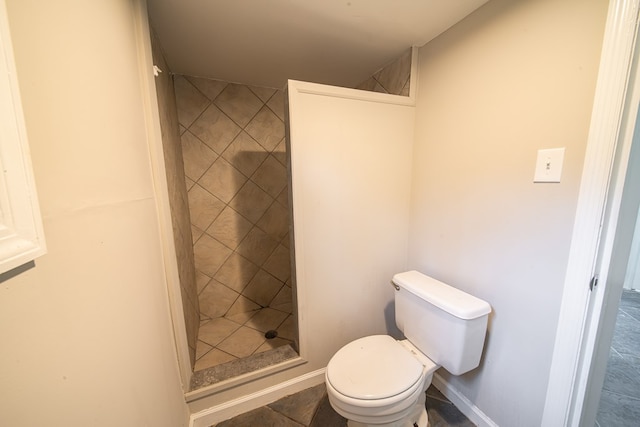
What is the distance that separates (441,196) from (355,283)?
0.69 meters

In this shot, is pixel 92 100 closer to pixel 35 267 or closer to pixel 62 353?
pixel 35 267

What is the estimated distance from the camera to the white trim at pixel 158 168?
887 mm

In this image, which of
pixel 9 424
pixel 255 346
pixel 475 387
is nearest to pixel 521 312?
pixel 475 387

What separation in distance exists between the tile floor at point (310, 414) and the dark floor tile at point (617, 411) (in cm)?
67

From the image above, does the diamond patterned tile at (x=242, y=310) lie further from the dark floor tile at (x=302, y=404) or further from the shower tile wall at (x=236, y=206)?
the dark floor tile at (x=302, y=404)

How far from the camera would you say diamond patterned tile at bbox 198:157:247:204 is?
72.2 inches

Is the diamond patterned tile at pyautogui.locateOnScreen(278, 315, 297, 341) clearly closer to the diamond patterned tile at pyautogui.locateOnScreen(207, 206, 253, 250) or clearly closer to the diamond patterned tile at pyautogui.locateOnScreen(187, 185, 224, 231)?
the diamond patterned tile at pyautogui.locateOnScreen(207, 206, 253, 250)

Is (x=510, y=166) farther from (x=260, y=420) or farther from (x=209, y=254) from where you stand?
(x=209, y=254)

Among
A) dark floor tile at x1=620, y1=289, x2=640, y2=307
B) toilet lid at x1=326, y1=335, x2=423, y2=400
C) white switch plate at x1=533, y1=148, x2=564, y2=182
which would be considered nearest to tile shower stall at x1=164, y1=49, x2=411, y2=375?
toilet lid at x1=326, y1=335, x2=423, y2=400

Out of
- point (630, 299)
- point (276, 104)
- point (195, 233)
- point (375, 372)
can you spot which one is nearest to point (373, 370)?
point (375, 372)

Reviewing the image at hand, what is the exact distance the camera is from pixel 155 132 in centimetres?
94

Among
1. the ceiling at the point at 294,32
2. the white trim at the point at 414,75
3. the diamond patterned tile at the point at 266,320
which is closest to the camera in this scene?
the ceiling at the point at 294,32

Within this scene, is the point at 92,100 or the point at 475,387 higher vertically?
the point at 92,100

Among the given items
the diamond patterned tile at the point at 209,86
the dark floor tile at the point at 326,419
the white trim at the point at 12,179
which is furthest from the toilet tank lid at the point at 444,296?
the diamond patterned tile at the point at 209,86
